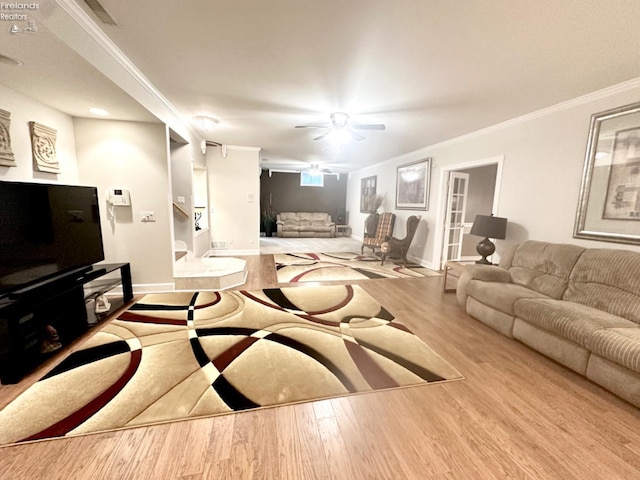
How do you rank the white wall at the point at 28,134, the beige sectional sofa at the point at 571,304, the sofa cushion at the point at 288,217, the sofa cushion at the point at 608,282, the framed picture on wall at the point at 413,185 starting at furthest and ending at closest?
the sofa cushion at the point at 288,217 → the framed picture on wall at the point at 413,185 → the white wall at the point at 28,134 → the sofa cushion at the point at 608,282 → the beige sectional sofa at the point at 571,304

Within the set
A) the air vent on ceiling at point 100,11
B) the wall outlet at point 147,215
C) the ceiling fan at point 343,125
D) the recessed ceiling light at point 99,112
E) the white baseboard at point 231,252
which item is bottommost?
the white baseboard at point 231,252

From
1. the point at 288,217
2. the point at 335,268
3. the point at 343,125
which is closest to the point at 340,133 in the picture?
the point at 343,125

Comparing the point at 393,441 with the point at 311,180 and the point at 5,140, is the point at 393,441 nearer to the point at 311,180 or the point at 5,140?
the point at 5,140

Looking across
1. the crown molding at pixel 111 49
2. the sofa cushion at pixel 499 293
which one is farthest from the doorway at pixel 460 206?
A: the crown molding at pixel 111 49

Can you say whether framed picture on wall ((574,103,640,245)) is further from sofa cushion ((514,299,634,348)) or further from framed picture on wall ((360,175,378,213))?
framed picture on wall ((360,175,378,213))

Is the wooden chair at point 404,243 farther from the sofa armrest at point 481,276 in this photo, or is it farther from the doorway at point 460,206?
the sofa armrest at point 481,276

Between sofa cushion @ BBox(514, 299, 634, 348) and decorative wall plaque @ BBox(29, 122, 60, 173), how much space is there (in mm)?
4930

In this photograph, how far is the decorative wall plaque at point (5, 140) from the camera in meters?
2.17

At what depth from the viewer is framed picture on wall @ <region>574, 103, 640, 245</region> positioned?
95.6 inches

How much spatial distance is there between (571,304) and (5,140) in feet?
17.2

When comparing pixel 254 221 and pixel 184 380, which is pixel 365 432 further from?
pixel 254 221

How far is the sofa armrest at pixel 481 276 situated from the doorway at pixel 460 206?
6.76ft

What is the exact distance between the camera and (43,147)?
2.58m

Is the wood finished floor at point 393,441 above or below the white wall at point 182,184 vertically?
below
